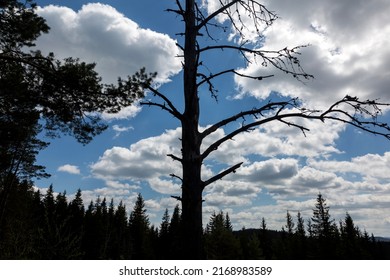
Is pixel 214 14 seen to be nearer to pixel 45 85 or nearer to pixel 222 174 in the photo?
pixel 222 174

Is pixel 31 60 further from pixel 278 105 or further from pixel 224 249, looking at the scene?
pixel 224 249

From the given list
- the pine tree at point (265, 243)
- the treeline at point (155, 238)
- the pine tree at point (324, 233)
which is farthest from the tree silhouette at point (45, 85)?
the pine tree at point (265, 243)

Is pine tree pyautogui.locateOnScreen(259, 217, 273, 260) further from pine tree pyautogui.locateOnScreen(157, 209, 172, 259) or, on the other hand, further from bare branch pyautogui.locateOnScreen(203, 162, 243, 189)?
bare branch pyautogui.locateOnScreen(203, 162, 243, 189)

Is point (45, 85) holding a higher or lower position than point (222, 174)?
higher

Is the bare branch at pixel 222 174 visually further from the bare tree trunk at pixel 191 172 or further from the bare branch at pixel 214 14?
the bare branch at pixel 214 14

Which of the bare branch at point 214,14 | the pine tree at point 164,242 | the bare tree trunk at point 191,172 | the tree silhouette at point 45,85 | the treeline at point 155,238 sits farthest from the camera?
the pine tree at point 164,242

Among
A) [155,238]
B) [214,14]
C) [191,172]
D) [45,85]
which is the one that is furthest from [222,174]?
[155,238]

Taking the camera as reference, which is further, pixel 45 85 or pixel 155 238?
pixel 155 238

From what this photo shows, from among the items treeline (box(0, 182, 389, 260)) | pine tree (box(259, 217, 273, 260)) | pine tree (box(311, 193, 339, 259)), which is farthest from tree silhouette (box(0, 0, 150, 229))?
pine tree (box(259, 217, 273, 260))

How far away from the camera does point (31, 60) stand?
11383 mm

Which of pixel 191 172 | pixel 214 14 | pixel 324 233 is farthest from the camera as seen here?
pixel 324 233

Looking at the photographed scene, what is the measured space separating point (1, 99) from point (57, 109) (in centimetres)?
199

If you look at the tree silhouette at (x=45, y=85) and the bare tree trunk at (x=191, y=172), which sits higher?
the tree silhouette at (x=45, y=85)
